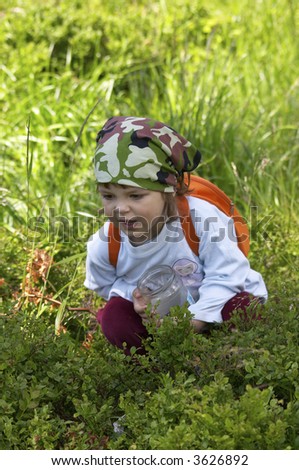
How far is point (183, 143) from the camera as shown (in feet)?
10.8

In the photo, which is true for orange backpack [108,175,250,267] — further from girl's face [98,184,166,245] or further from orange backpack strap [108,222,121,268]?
girl's face [98,184,166,245]

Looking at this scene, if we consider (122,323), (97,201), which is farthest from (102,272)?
(97,201)

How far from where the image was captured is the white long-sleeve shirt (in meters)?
3.29

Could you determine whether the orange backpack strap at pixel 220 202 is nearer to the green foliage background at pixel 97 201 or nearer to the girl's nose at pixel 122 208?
the green foliage background at pixel 97 201

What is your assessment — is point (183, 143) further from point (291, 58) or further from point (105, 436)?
point (291, 58)

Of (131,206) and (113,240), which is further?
(113,240)

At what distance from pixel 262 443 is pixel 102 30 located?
476 centimetres

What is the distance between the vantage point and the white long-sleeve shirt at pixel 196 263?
130 inches

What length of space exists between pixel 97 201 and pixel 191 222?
1.20m

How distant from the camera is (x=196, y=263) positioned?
3.39 metres

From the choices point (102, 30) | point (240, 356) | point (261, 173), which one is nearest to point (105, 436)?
point (240, 356)

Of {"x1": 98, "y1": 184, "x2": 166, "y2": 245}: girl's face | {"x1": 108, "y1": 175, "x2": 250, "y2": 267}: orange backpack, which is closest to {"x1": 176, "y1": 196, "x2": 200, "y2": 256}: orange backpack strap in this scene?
{"x1": 108, "y1": 175, "x2": 250, "y2": 267}: orange backpack

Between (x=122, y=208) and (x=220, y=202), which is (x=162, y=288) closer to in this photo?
(x=122, y=208)
